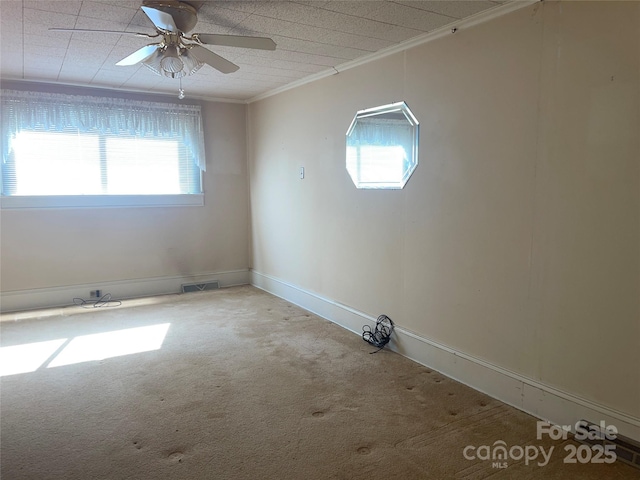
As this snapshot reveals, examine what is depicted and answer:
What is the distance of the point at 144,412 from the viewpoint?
2.54 m

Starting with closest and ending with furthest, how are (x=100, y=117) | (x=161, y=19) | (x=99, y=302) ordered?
(x=161, y=19)
(x=100, y=117)
(x=99, y=302)

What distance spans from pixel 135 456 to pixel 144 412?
1.42 feet

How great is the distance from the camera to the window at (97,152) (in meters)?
4.47

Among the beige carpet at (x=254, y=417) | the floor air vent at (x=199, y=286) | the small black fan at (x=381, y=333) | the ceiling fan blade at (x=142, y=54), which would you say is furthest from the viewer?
the floor air vent at (x=199, y=286)

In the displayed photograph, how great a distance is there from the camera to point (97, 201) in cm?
486

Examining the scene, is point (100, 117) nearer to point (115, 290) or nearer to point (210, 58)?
point (115, 290)

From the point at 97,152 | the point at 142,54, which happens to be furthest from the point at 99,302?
the point at 142,54

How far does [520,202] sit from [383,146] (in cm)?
130

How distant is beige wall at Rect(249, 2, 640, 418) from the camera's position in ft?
6.83

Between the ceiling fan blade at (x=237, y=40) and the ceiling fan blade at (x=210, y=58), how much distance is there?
0.11 m

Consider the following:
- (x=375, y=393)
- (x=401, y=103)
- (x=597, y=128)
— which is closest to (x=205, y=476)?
(x=375, y=393)

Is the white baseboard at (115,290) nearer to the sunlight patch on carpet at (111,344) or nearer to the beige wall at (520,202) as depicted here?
the sunlight patch on carpet at (111,344)

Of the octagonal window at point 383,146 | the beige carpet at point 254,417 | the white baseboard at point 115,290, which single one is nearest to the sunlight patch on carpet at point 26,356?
the beige carpet at point 254,417

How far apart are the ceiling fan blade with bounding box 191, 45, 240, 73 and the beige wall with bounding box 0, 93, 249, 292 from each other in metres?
2.61
